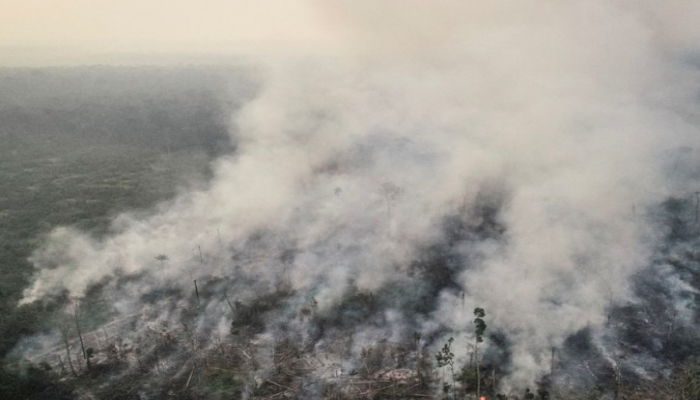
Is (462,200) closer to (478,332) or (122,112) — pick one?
(478,332)

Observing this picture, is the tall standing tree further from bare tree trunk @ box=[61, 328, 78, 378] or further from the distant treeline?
the distant treeline

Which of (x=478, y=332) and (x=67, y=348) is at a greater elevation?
(x=67, y=348)

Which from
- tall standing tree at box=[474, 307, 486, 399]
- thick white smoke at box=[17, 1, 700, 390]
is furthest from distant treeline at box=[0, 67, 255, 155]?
tall standing tree at box=[474, 307, 486, 399]

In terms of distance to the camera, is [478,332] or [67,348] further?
[67,348]

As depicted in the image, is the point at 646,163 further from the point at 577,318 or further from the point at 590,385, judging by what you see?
the point at 590,385

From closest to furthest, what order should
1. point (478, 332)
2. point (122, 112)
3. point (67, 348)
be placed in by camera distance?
point (478, 332)
point (67, 348)
point (122, 112)

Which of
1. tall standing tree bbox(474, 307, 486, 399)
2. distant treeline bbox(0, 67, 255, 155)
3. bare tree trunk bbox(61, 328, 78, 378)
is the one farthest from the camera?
distant treeline bbox(0, 67, 255, 155)

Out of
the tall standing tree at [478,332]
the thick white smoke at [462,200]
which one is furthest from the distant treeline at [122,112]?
the tall standing tree at [478,332]

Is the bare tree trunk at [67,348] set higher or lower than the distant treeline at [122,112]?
lower

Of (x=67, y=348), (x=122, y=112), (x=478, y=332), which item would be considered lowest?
(x=478, y=332)

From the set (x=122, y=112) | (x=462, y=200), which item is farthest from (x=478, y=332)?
(x=122, y=112)

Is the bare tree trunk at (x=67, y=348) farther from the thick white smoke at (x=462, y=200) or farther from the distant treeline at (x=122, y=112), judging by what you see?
the distant treeline at (x=122, y=112)
